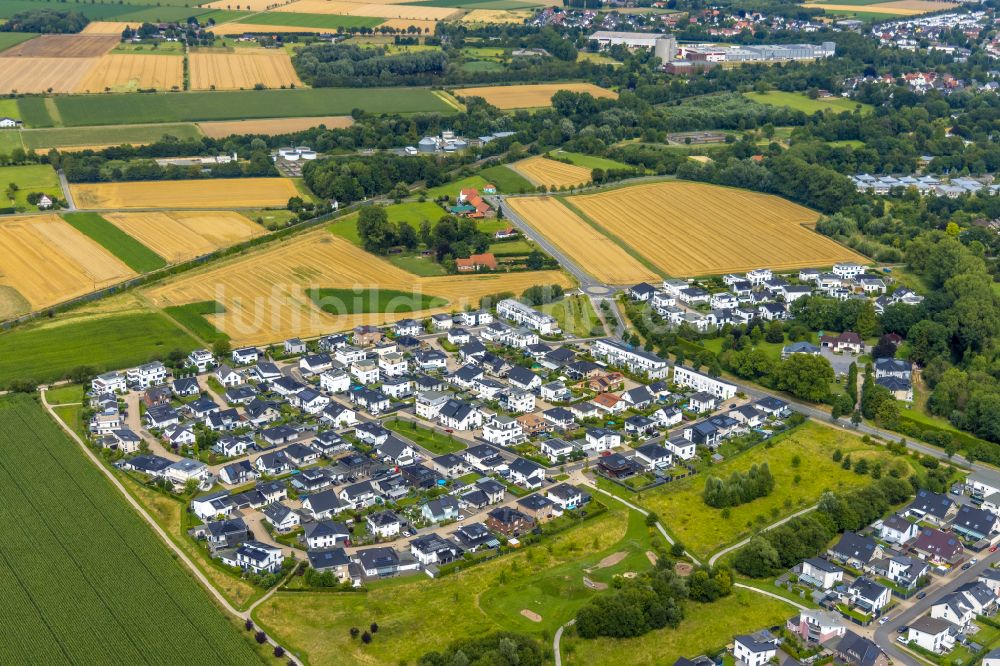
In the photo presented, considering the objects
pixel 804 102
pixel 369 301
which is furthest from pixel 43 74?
pixel 804 102

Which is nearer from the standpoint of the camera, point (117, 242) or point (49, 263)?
point (49, 263)

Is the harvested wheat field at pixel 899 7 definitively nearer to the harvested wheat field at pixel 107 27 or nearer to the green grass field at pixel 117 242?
the harvested wheat field at pixel 107 27

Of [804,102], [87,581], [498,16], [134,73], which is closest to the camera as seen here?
[87,581]

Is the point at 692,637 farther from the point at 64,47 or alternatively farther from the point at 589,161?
the point at 64,47

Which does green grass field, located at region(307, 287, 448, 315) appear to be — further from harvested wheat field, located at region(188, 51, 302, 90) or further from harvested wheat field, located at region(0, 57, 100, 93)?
harvested wheat field, located at region(0, 57, 100, 93)

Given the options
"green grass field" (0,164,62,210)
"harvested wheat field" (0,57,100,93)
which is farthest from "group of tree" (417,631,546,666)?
"harvested wheat field" (0,57,100,93)

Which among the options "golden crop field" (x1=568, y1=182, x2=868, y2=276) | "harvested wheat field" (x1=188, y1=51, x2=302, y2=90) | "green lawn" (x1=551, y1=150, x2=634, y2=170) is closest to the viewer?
"golden crop field" (x1=568, y1=182, x2=868, y2=276)

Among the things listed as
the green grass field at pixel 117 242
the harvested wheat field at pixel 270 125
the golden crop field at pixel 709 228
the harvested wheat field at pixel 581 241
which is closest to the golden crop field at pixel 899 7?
the golden crop field at pixel 709 228

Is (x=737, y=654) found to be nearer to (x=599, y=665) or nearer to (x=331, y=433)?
(x=599, y=665)
